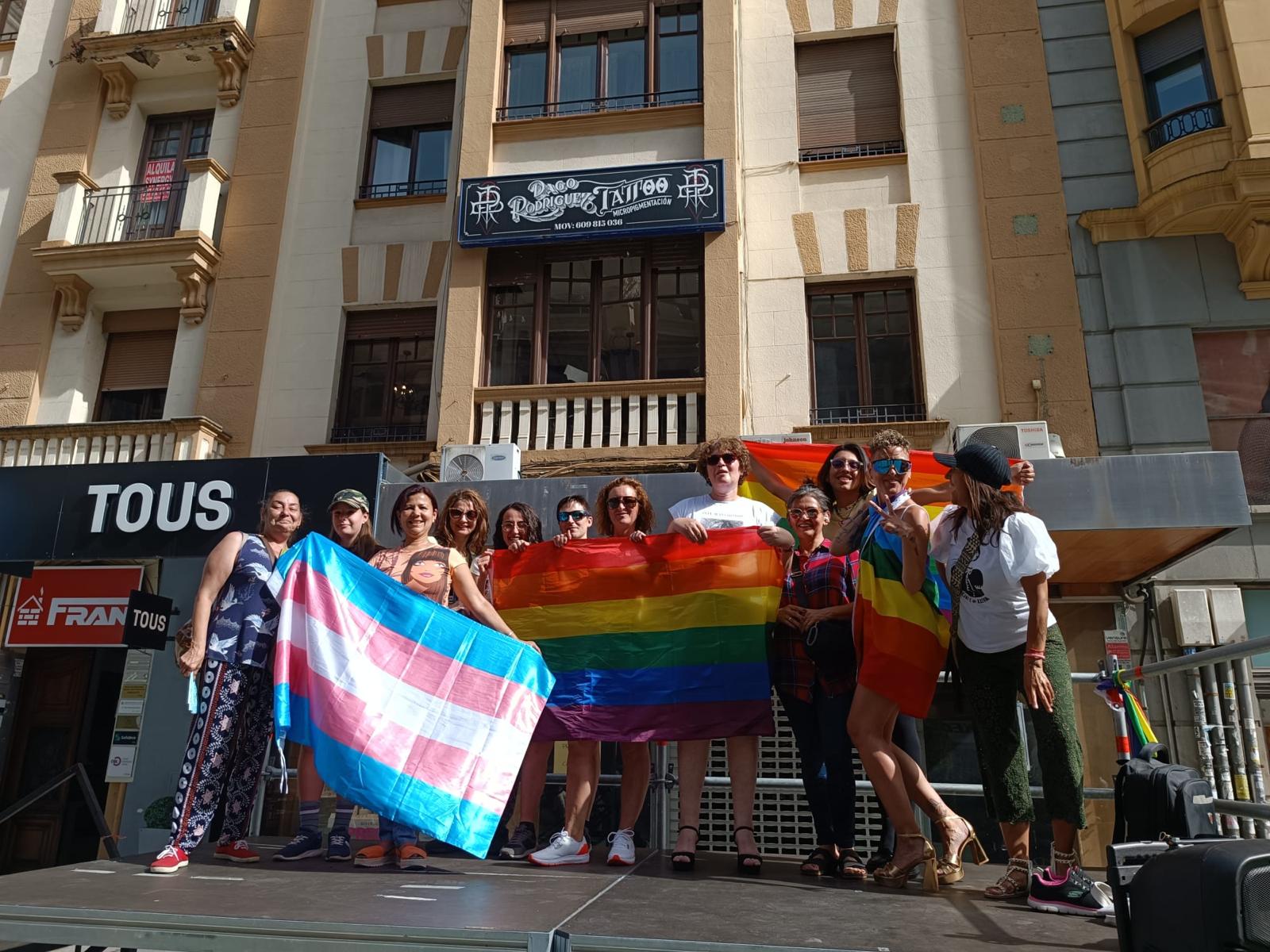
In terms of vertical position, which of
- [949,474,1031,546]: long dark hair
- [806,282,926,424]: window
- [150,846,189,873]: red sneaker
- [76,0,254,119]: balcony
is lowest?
[150,846,189,873]: red sneaker

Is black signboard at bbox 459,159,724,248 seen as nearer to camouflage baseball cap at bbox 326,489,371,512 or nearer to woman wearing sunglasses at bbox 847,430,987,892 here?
camouflage baseball cap at bbox 326,489,371,512

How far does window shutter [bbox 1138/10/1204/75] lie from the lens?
10.4 metres

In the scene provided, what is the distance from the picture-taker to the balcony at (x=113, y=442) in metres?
10.8

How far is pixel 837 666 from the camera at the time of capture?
14.3ft

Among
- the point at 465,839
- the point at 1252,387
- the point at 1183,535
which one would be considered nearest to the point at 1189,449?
the point at 1252,387

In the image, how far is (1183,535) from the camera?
25.8 ft

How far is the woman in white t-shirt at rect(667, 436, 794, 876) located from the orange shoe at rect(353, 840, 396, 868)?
132 cm

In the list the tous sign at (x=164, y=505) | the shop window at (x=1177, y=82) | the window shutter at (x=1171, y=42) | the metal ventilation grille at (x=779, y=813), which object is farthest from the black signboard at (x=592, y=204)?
the metal ventilation grille at (x=779, y=813)

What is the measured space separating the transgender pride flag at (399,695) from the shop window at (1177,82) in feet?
32.1

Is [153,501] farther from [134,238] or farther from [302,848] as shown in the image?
[302,848]

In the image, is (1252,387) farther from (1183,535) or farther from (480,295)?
(480,295)

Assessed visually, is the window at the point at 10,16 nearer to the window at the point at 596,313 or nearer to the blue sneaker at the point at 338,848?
the window at the point at 596,313

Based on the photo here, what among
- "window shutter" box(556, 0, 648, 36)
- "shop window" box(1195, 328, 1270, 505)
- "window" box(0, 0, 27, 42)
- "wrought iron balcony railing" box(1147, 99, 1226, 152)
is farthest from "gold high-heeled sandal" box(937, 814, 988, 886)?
"window" box(0, 0, 27, 42)

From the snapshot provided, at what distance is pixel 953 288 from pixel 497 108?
19.9 ft
